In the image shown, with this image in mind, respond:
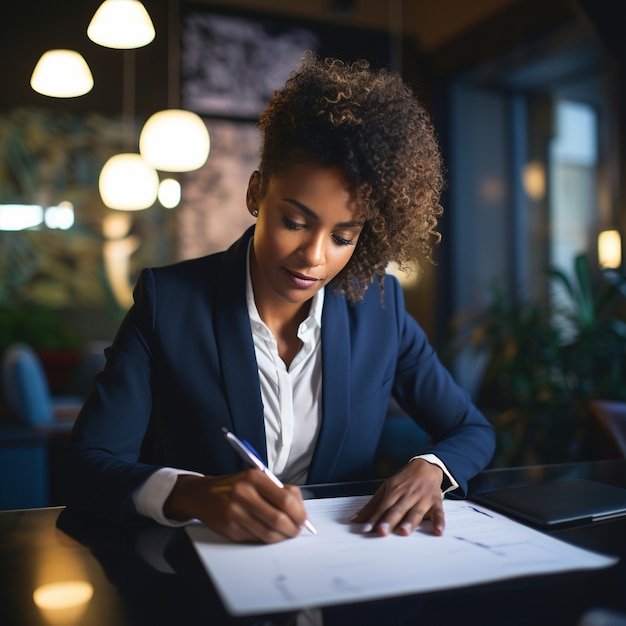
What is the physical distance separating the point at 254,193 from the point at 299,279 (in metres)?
0.23

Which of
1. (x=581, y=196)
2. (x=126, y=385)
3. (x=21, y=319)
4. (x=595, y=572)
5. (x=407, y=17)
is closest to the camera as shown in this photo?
(x=595, y=572)

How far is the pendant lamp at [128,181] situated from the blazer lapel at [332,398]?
3399 millimetres

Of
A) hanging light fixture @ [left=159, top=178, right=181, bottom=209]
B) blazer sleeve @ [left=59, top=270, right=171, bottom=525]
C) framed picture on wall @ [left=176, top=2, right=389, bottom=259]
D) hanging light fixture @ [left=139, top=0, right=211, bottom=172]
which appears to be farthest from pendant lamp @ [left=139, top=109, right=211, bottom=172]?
blazer sleeve @ [left=59, top=270, right=171, bottom=525]

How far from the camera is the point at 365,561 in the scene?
82 centimetres

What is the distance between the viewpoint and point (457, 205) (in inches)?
227

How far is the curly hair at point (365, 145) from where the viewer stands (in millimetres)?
1232

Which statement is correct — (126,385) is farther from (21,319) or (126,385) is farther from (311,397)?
(21,319)

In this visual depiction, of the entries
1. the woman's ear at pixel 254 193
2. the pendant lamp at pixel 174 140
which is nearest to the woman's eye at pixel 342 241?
the woman's ear at pixel 254 193

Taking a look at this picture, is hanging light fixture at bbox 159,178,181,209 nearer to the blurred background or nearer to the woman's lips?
the blurred background

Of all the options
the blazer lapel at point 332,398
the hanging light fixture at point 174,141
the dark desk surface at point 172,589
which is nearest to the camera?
the dark desk surface at point 172,589

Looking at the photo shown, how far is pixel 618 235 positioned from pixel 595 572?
2.39 metres

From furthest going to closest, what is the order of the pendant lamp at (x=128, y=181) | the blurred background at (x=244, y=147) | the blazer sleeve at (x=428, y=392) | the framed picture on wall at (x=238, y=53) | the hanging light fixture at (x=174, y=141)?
1. the framed picture on wall at (x=238, y=53)
2. the blurred background at (x=244, y=147)
3. the pendant lamp at (x=128, y=181)
4. the hanging light fixture at (x=174, y=141)
5. the blazer sleeve at (x=428, y=392)

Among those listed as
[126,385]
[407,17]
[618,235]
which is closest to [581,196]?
[618,235]

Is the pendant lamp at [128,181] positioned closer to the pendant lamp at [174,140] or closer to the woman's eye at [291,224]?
the pendant lamp at [174,140]
